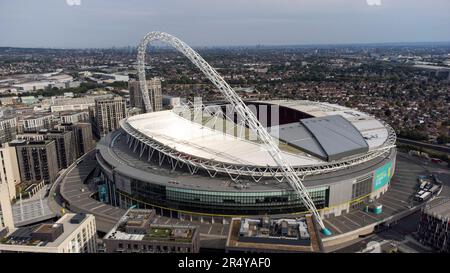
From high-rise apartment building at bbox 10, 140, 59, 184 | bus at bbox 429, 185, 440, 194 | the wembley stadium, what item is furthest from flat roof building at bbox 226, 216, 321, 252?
high-rise apartment building at bbox 10, 140, 59, 184

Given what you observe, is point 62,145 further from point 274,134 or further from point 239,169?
point 274,134

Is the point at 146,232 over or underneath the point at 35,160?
over

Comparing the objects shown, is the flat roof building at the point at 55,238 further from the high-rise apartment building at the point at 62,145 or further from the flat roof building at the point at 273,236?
the high-rise apartment building at the point at 62,145

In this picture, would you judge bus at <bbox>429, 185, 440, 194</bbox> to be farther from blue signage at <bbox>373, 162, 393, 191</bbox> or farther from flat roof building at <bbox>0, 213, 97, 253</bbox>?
flat roof building at <bbox>0, 213, 97, 253</bbox>

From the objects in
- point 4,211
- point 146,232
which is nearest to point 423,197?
point 146,232

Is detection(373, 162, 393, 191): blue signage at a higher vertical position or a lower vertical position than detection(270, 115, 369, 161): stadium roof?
lower
